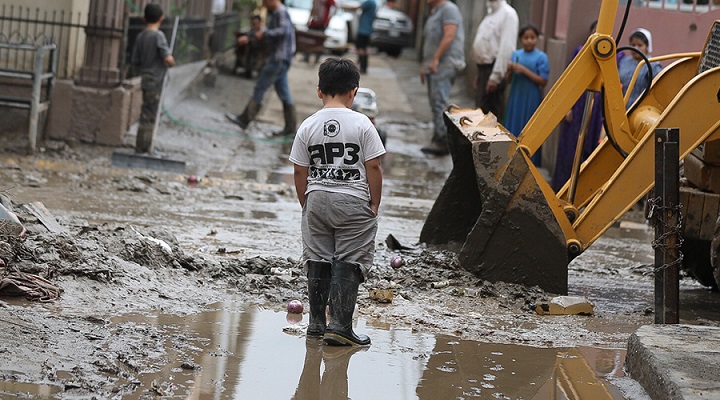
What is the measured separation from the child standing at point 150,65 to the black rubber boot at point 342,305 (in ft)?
24.2

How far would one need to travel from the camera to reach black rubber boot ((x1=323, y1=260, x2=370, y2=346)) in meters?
5.90

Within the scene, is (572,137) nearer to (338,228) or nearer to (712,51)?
(712,51)

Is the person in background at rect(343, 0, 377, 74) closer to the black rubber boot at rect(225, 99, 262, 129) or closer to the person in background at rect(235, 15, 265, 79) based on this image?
the person in background at rect(235, 15, 265, 79)

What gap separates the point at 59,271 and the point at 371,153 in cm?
209

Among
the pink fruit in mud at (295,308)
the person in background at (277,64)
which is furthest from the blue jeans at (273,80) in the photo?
the pink fruit in mud at (295,308)

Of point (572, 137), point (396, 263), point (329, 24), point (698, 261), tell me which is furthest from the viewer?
point (329, 24)

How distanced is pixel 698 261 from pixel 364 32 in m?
23.7

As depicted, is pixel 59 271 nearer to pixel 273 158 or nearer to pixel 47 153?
pixel 47 153

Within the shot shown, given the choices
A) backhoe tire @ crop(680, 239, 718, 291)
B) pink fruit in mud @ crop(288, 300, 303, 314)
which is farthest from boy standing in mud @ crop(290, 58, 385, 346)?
backhoe tire @ crop(680, 239, 718, 291)

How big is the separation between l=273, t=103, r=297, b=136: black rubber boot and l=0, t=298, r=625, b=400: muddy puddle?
33.3 ft

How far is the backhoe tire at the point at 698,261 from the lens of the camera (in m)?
8.32

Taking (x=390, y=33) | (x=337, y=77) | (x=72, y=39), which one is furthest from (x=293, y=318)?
(x=390, y=33)

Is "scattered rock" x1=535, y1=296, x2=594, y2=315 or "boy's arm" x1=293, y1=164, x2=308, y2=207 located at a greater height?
"boy's arm" x1=293, y1=164, x2=308, y2=207

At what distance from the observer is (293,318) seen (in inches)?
256
